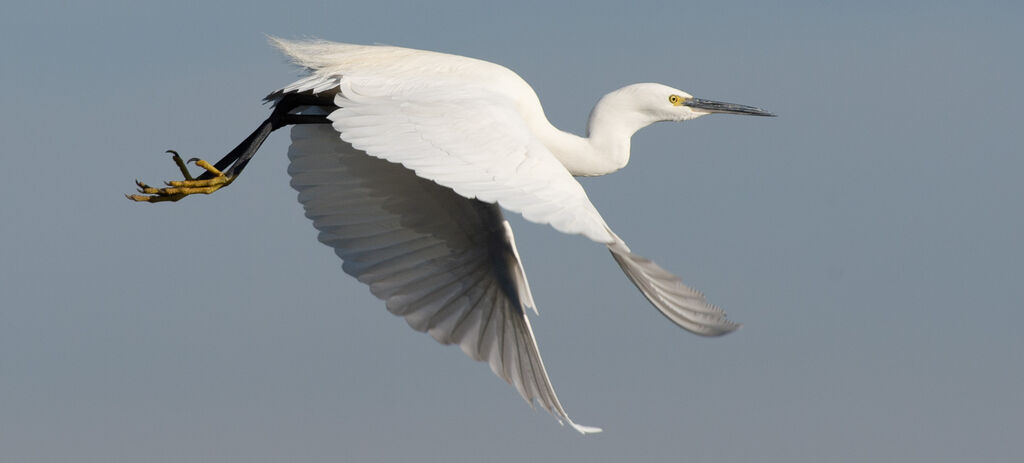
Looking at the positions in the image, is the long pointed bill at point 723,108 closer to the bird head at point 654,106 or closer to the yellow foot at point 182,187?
the bird head at point 654,106

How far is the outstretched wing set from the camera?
9469 mm

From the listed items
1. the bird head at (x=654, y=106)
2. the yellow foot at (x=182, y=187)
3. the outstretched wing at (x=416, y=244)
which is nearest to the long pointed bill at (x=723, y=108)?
the bird head at (x=654, y=106)

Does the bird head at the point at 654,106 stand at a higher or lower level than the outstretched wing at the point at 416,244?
higher

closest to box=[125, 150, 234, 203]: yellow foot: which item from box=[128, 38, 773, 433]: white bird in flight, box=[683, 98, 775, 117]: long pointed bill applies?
box=[128, 38, 773, 433]: white bird in flight

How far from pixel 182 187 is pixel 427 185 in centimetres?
169

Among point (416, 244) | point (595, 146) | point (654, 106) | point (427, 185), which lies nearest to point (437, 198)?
point (427, 185)

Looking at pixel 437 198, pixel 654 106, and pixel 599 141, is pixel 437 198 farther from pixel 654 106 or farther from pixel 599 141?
pixel 654 106

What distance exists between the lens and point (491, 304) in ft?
31.3

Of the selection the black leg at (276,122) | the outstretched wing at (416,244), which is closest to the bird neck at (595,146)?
the outstretched wing at (416,244)

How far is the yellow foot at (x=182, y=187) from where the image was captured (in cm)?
871

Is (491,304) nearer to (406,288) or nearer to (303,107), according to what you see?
(406,288)

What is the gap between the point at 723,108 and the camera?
10367mm

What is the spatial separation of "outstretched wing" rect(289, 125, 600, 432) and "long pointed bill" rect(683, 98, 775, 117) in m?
A: 1.95

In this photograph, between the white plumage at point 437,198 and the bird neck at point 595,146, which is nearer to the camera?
the white plumage at point 437,198
